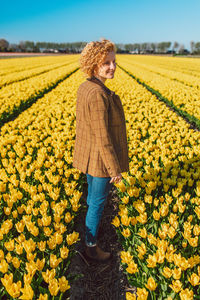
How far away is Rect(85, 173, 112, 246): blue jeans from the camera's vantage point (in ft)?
7.70

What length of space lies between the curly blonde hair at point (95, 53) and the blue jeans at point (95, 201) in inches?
42.9

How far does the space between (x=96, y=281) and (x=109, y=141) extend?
177 cm

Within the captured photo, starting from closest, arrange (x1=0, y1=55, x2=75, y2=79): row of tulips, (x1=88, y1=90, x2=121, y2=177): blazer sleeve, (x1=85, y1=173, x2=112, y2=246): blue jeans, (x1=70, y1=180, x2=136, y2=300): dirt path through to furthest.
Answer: (x1=88, y1=90, x2=121, y2=177): blazer sleeve → (x1=85, y1=173, x2=112, y2=246): blue jeans → (x1=70, y1=180, x2=136, y2=300): dirt path → (x1=0, y1=55, x2=75, y2=79): row of tulips

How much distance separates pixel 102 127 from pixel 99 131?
0.15 ft

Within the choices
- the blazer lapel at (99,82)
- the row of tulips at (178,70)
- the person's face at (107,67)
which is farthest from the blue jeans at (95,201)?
the row of tulips at (178,70)

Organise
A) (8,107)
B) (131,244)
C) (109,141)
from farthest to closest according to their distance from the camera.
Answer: (8,107), (131,244), (109,141)

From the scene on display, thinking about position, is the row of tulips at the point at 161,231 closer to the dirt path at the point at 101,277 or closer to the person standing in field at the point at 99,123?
the dirt path at the point at 101,277

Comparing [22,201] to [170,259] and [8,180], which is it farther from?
[170,259]

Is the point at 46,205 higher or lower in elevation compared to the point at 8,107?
lower

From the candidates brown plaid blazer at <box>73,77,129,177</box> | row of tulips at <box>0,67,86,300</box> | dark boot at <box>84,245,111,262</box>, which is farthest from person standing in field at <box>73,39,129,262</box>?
dark boot at <box>84,245,111,262</box>

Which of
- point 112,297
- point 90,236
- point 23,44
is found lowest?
point 112,297

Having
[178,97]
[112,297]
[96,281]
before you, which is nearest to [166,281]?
[112,297]

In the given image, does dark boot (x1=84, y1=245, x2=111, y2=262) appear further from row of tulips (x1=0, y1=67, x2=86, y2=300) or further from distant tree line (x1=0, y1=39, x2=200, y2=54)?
distant tree line (x1=0, y1=39, x2=200, y2=54)

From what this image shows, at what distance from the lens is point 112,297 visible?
2.50 m
